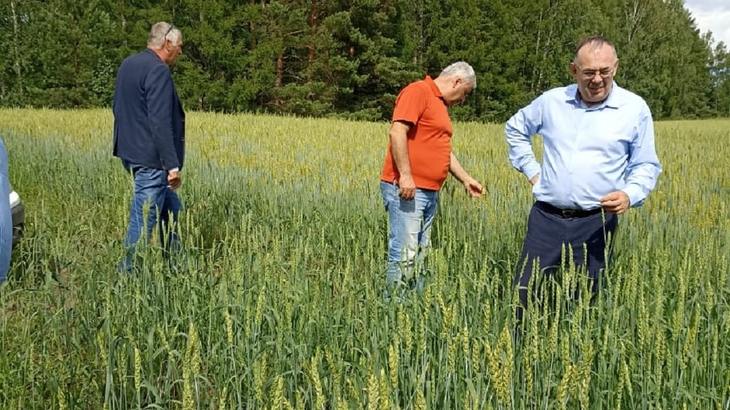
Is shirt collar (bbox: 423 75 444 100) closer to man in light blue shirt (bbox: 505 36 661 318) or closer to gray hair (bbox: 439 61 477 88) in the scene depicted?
gray hair (bbox: 439 61 477 88)

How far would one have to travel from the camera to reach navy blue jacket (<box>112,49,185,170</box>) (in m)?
3.97

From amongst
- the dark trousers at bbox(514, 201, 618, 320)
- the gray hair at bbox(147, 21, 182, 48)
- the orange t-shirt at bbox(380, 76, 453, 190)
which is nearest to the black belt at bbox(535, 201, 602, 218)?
the dark trousers at bbox(514, 201, 618, 320)

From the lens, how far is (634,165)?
2902 millimetres

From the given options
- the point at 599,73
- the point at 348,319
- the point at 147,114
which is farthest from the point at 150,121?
the point at 599,73

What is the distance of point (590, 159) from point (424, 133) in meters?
1.00

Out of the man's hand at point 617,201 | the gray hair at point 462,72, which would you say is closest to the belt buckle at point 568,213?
the man's hand at point 617,201

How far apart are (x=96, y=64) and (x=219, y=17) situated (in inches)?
217

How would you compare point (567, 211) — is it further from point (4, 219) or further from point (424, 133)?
point (4, 219)

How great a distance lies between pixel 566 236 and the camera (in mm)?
3002

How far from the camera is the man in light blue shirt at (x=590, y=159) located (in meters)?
2.77

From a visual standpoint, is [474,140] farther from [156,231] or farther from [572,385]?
[572,385]

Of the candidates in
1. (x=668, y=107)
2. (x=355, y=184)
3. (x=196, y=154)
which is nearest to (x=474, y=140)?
(x=196, y=154)

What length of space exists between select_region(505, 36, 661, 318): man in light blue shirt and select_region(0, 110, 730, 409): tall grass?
0.81 feet

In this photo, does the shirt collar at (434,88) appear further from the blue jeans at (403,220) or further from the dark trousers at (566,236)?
the dark trousers at (566,236)
